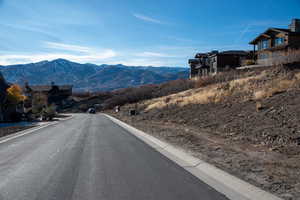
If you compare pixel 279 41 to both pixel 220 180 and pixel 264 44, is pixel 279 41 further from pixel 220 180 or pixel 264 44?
pixel 220 180

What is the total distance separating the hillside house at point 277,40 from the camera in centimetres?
4597

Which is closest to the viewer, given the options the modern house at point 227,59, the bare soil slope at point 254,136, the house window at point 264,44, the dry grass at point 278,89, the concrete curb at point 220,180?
the concrete curb at point 220,180

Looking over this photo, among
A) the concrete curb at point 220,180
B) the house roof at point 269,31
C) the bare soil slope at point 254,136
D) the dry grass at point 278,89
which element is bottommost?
the concrete curb at point 220,180

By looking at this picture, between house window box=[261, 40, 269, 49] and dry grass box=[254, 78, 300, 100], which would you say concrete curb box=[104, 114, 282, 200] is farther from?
house window box=[261, 40, 269, 49]

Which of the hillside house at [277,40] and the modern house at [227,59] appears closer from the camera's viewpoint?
the hillside house at [277,40]

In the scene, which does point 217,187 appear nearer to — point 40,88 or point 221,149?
point 221,149

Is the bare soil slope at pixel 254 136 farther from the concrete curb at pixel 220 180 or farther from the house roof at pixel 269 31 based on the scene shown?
the house roof at pixel 269 31

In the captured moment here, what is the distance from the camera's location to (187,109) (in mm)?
25641

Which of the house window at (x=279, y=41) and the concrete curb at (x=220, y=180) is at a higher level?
the house window at (x=279, y=41)

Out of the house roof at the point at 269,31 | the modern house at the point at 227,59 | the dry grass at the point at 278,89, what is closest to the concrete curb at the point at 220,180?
the dry grass at the point at 278,89

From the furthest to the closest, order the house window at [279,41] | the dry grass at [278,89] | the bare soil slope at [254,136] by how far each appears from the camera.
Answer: the house window at [279,41] → the dry grass at [278,89] → the bare soil slope at [254,136]

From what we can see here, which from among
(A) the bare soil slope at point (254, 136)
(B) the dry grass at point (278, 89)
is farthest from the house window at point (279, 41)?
(B) the dry grass at point (278, 89)

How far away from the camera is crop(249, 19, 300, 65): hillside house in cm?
4597

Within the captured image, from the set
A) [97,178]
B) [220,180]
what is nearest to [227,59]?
[220,180]
